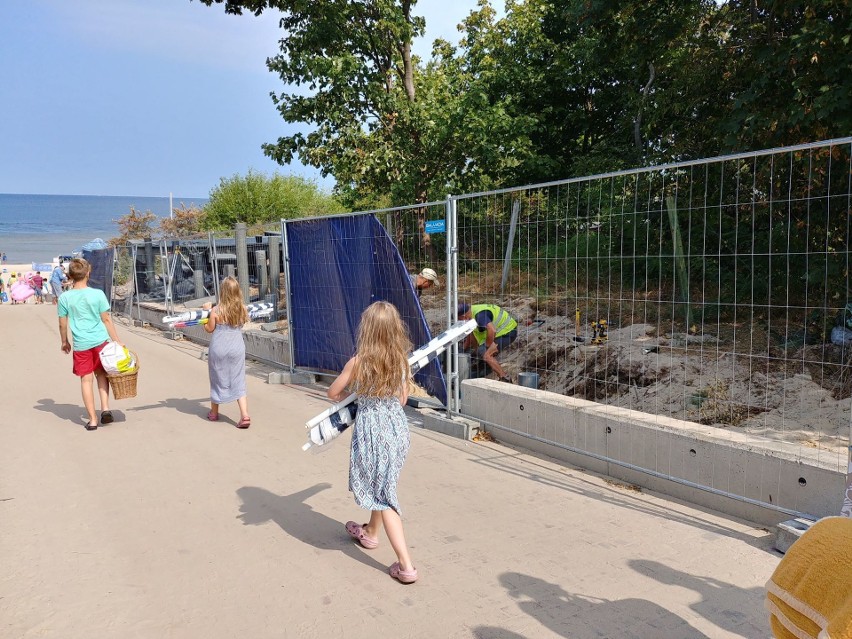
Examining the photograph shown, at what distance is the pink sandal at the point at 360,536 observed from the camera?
4.07 m

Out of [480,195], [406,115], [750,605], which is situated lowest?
[750,605]

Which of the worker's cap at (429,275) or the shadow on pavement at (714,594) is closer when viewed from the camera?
the shadow on pavement at (714,594)

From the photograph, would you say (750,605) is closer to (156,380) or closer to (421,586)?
(421,586)

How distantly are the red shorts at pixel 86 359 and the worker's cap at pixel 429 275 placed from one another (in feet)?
11.3

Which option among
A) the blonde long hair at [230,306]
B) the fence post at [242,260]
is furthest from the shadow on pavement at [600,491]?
the fence post at [242,260]

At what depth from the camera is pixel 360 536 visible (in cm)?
409

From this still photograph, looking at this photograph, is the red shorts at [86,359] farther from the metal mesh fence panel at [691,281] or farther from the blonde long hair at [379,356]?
the blonde long hair at [379,356]

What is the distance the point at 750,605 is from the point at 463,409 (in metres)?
3.61

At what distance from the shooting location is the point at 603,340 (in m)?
6.68

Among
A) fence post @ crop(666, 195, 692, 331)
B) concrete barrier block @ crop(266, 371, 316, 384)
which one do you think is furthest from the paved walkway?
concrete barrier block @ crop(266, 371, 316, 384)

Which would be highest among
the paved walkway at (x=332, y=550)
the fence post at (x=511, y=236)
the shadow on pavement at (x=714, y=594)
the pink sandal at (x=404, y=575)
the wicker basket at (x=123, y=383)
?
the fence post at (x=511, y=236)

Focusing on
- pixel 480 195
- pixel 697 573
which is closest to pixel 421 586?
pixel 697 573

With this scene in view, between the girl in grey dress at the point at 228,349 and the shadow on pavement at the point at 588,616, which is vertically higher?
the girl in grey dress at the point at 228,349

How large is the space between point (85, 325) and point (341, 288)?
116 inches
